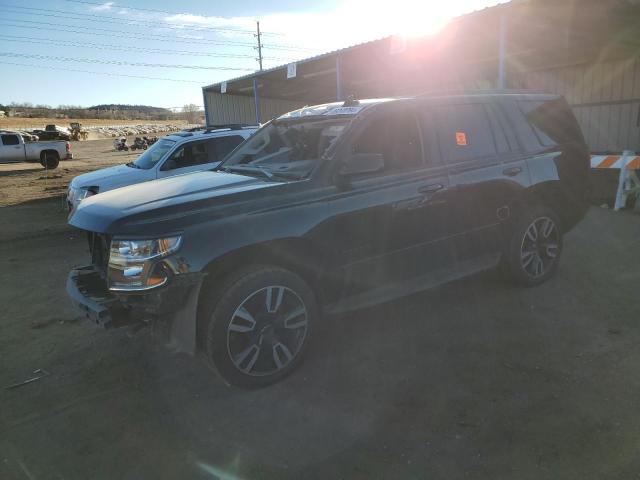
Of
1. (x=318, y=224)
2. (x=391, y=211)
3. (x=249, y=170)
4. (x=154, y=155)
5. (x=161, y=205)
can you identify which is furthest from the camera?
(x=154, y=155)

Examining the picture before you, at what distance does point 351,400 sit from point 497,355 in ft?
4.17

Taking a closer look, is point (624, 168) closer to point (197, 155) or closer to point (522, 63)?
point (197, 155)

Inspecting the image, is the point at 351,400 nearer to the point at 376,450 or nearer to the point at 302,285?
the point at 376,450

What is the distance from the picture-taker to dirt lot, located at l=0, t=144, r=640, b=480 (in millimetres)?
2529

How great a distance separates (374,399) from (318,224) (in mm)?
1256

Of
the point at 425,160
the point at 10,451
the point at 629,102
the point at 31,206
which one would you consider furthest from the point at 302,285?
the point at 629,102

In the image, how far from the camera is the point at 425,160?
388cm

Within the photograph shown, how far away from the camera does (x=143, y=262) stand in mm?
2830

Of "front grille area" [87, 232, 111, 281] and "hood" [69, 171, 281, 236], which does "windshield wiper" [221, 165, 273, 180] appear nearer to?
"hood" [69, 171, 281, 236]

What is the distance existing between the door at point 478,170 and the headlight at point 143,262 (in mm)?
2396

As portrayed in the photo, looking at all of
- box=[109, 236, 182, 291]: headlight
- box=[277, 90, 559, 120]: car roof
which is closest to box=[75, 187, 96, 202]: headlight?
box=[277, 90, 559, 120]: car roof

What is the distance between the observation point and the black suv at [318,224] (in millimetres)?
2926

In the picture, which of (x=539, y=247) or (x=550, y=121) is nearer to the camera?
(x=539, y=247)

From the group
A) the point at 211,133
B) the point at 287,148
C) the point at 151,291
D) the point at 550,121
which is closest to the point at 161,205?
the point at 151,291
